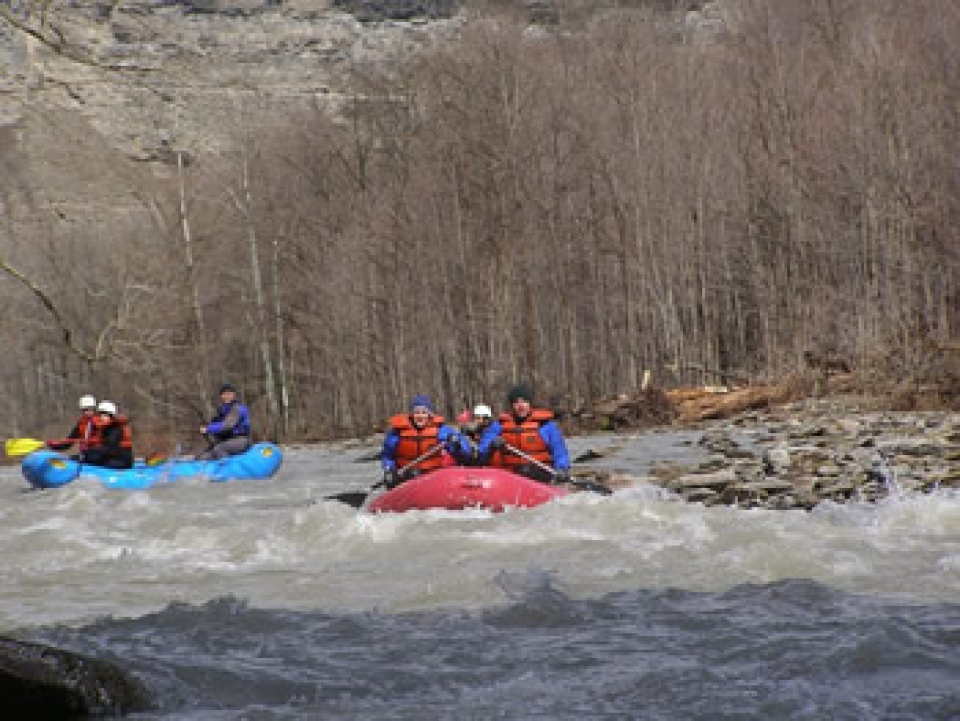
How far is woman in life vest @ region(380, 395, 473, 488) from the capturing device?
37.4 ft

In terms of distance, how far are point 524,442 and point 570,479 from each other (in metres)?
0.69

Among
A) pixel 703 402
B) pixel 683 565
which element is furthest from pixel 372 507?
pixel 703 402

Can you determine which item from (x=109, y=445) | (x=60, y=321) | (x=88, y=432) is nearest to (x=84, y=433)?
(x=88, y=432)

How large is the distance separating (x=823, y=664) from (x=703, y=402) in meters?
14.7

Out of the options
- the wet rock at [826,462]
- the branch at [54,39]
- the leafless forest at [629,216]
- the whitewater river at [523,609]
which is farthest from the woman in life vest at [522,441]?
the leafless forest at [629,216]

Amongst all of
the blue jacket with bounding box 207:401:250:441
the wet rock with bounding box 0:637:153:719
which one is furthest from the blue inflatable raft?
the wet rock with bounding box 0:637:153:719

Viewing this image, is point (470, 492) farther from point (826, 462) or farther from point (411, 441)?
point (826, 462)

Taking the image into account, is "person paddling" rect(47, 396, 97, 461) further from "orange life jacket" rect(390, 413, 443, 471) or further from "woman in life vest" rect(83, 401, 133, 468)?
"orange life jacket" rect(390, 413, 443, 471)

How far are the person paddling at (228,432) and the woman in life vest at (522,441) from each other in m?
6.33

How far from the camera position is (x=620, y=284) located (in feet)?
79.2

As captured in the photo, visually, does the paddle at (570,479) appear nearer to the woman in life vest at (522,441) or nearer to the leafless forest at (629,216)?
the woman in life vest at (522,441)

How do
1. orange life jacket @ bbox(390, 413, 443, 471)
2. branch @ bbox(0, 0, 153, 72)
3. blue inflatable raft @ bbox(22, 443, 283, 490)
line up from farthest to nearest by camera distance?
blue inflatable raft @ bbox(22, 443, 283, 490)
orange life jacket @ bbox(390, 413, 443, 471)
branch @ bbox(0, 0, 153, 72)

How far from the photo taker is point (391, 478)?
37.5ft

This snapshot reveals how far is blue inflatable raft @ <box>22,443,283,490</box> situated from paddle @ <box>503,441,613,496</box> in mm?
6081
